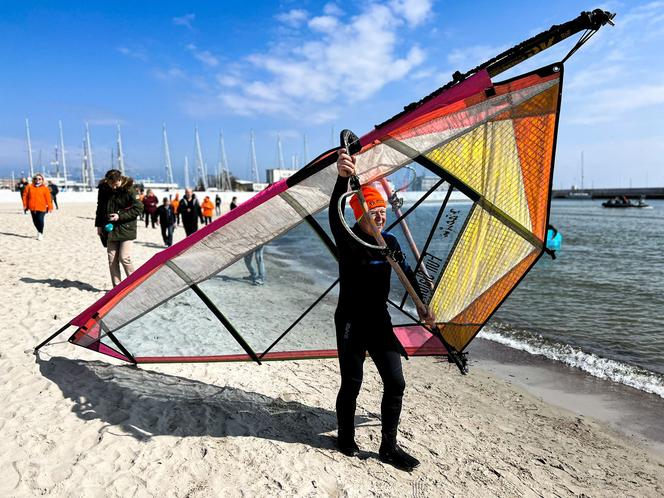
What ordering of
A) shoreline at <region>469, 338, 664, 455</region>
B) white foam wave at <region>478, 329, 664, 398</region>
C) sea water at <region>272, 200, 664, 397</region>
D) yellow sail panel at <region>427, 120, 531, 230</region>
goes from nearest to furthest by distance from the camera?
yellow sail panel at <region>427, 120, 531, 230</region>, shoreline at <region>469, 338, 664, 455</region>, white foam wave at <region>478, 329, 664, 398</region>, sea water at <region>272, 200, 664, 397</region>

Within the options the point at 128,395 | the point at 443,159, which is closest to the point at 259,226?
the point at 443,159

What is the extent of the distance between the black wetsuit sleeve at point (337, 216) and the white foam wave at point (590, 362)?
491cm

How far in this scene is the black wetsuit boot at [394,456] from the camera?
305 cm

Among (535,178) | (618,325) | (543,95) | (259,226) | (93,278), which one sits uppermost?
(543,95)

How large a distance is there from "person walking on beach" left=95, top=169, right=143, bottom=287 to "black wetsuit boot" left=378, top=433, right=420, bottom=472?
16.6ft

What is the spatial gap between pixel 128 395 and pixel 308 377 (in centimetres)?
175

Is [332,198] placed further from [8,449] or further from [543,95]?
[8,449]

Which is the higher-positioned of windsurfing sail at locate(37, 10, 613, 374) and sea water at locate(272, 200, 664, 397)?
windsurfing sail at locate(37, 10, 613, 374)

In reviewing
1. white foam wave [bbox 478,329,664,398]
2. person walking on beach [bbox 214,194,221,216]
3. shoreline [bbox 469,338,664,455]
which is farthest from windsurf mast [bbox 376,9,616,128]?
person walking on beach [bbox 214,194,221,216]

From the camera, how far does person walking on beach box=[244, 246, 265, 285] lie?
135 inches

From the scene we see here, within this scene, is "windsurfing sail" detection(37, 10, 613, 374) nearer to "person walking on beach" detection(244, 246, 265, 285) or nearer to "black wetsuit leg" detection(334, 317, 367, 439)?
"person walking on beach" detection(244, 246, 265, 285)

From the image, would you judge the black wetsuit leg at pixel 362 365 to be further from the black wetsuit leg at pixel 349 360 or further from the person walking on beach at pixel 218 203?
the person walking on beach at pixel 218 203

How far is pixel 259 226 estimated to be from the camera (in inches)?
118

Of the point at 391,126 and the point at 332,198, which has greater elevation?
the point at 391,126
